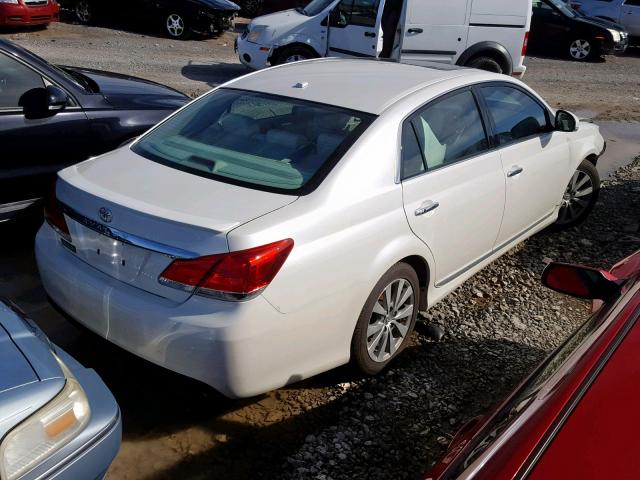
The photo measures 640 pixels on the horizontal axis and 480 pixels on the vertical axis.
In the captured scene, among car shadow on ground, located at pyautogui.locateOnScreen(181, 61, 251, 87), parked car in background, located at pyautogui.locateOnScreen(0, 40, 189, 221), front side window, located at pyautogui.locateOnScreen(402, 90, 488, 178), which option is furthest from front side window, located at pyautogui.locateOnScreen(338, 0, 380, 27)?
front side window, located at pyautogui.locateOnScreen(402, 90, 488, 178)

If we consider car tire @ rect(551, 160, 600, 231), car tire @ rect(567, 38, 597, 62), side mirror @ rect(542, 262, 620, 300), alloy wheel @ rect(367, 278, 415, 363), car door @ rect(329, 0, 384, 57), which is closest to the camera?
side mirror @ rect(542, 262, 620, 300)

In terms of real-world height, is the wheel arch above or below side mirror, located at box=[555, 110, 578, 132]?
below

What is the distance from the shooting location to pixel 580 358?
6.57 ft

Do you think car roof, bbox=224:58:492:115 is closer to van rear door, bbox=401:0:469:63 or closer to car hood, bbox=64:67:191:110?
car hood, bbox=64:67:191:110

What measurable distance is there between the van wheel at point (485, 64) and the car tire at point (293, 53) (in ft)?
8.27

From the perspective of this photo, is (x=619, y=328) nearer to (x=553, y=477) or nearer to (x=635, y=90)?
(x=553, y=477)

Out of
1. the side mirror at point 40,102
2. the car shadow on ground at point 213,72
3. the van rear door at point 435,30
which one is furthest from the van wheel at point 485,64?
the side mirror at point 40,102

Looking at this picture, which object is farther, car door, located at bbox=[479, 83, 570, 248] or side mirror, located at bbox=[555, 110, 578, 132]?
side mirror, located at bbox=[555, 110, 578, 132]

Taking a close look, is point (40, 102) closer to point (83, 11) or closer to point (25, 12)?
point (25, 12)

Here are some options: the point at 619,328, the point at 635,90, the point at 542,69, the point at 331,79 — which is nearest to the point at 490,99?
the point at 331,79

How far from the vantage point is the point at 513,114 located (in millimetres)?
4672

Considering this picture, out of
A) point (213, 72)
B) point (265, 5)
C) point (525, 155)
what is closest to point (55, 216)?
point (525, 155)

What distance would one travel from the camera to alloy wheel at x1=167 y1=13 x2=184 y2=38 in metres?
14.8

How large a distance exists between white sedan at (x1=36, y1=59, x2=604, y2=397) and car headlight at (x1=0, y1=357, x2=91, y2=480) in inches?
23.8
